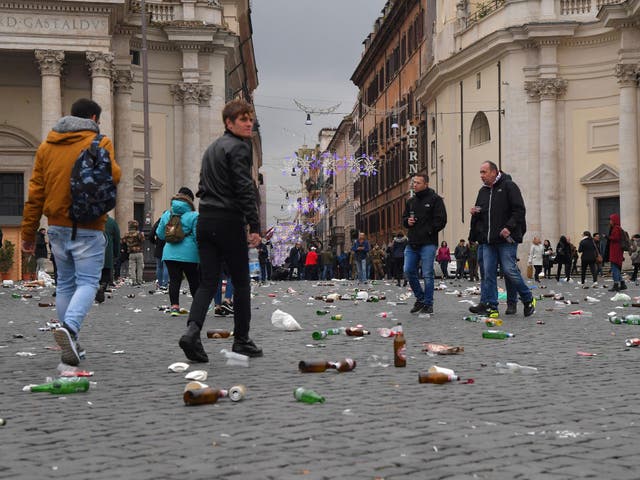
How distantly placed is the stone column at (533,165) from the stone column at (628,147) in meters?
4.10

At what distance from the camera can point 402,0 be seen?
223 ft

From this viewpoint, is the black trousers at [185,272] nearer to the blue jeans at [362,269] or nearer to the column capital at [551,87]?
the blue jeans at [362,269]

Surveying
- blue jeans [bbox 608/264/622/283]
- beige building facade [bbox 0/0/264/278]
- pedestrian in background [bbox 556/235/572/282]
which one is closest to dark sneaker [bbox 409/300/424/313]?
blue jeans [bbox 608/264/622/283]

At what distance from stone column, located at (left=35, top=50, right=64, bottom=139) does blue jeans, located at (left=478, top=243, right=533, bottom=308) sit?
32951mm

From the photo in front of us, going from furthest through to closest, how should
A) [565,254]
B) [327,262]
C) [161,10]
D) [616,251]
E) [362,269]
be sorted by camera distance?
[161,10] → [327,262] → [565,254] → [362,269] → [616,251]

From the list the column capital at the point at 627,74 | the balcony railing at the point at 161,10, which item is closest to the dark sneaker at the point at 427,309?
the column capital at the point at 627,74

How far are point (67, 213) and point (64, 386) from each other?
1.89m

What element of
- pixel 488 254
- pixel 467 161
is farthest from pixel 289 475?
pixel 467 161

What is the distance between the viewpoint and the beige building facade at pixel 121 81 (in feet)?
151

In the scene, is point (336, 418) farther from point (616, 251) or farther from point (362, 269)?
point (362, 269)

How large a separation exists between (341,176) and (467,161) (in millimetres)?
65761

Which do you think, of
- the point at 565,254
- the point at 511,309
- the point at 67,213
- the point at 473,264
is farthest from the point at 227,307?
the point at 473,264

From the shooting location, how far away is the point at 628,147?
47.0 meters

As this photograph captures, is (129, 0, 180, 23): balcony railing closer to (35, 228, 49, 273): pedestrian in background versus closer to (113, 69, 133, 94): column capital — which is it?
(113, 69, 133, 94): column capital
